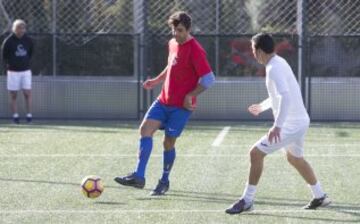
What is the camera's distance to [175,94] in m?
10.9

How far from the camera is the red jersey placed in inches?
424

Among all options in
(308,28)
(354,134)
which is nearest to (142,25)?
(308,28)

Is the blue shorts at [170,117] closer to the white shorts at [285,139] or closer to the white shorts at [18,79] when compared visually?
the white shorts at [285,139]

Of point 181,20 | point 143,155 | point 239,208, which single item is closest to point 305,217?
point 239,208

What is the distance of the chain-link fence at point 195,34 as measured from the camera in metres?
20.1

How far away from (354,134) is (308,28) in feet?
11.7

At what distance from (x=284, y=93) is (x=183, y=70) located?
1.88 m

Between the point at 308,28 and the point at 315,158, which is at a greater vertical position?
the point at 308,28

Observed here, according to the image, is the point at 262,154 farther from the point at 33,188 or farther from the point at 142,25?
the point at 142,25

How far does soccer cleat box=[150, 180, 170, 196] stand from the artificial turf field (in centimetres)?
8

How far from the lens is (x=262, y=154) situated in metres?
9.52

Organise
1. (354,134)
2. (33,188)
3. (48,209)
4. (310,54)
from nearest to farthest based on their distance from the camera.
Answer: (48,209)
(33,188)
(354,134)
(310,54)

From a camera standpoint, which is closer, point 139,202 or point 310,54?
point 139,202

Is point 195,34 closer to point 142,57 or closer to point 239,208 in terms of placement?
point 142,57
